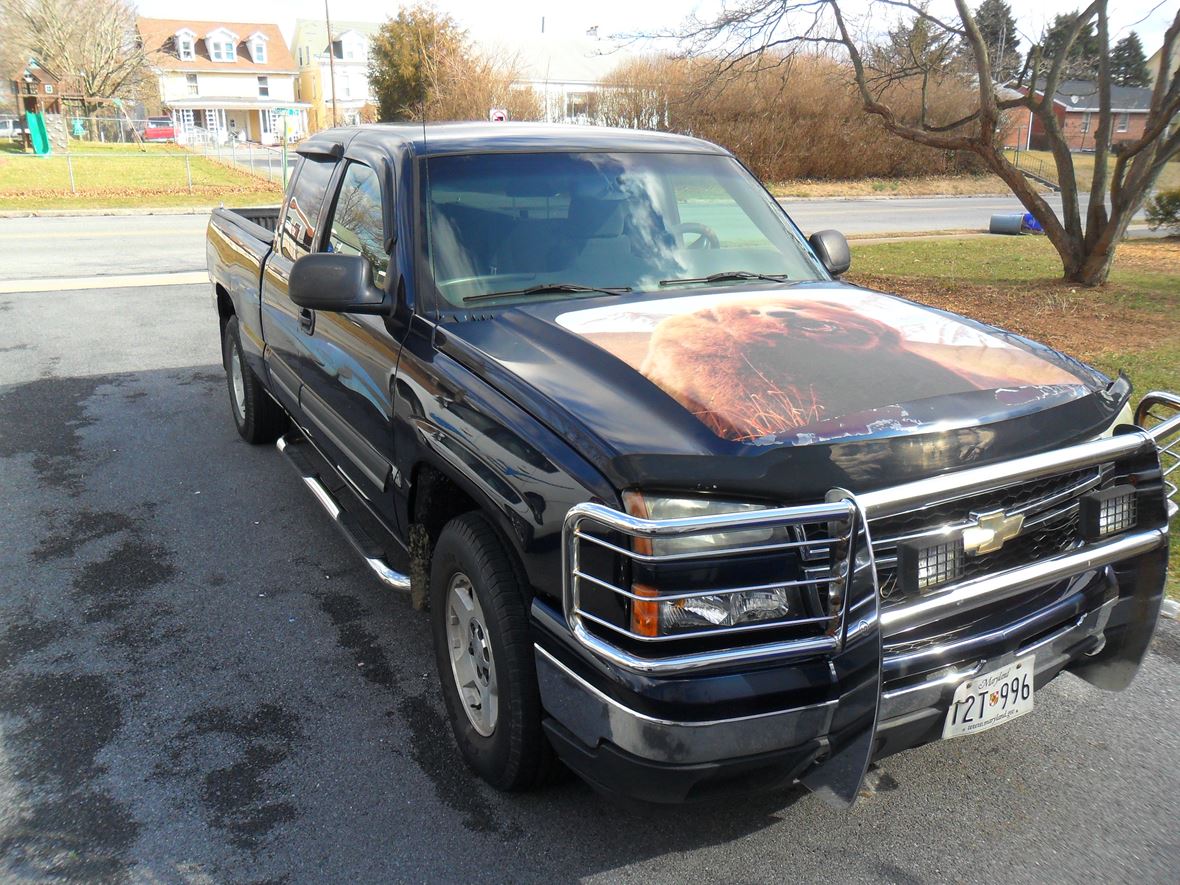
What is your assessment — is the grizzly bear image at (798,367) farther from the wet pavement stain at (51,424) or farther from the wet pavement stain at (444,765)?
the wet pavement stain at (51,424)

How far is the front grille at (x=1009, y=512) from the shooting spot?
242 cm

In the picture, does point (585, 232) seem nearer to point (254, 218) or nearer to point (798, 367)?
point (798, 367)

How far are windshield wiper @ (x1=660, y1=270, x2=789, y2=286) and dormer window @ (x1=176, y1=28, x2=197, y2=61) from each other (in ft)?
289

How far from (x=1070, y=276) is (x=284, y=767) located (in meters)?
12.6

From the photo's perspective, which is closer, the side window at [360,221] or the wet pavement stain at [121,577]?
the side window at [360,221]

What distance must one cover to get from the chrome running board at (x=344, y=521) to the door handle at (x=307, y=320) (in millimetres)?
729

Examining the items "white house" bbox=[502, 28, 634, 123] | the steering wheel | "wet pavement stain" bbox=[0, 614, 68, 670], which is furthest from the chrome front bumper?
"white house" bbox=[502, 28, 634, 123]

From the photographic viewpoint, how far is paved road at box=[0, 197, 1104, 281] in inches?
543

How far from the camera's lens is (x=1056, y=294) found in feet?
39.4

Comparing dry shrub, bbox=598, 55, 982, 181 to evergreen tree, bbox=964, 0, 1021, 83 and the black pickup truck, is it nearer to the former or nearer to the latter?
evergreen tree, bbox=964, 0, 1021, 83

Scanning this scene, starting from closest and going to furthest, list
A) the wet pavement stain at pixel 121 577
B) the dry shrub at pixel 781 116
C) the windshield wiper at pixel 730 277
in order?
the windshield wiper at pixel 730 277, the wet pavement stain at pixel 121 577, the dry shrub at pixel 781 116

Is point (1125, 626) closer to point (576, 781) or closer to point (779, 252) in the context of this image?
point (576, 781)

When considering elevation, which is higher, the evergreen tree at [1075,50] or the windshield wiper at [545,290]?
the evergreen tree at [1075,50]

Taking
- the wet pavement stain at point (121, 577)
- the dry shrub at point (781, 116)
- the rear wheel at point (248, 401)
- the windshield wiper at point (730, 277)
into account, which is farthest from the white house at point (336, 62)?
the windshield wiper at point (730, 277)
